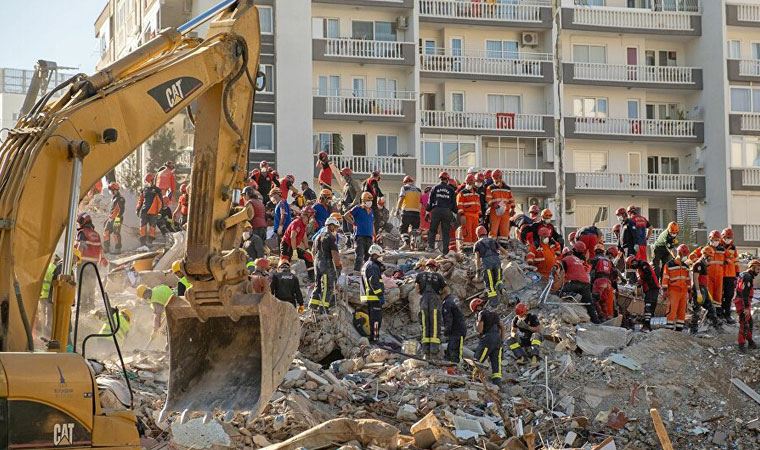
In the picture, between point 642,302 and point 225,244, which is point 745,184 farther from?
point 225,244

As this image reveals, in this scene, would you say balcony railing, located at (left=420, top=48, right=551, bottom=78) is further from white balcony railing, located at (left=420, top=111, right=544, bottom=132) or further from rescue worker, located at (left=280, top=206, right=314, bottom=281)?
rescue worker, located at (left=280, top=206, right=314, bottom=281)

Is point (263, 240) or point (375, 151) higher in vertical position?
point (375, 151)

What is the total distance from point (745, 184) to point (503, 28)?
37.7ft

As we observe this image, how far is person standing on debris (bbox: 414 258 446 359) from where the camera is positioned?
23047 millimetres

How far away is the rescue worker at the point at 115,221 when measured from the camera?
30.3 meters

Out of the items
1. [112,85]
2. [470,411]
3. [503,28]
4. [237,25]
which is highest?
[503,28]

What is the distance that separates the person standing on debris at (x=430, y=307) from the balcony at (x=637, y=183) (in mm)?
28139

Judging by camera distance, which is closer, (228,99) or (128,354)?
(228,99)

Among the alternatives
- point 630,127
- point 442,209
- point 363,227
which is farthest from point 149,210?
point 630,127

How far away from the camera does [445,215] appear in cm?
2770

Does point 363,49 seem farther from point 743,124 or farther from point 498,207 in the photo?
point 498,207

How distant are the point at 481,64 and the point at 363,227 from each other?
2503cm

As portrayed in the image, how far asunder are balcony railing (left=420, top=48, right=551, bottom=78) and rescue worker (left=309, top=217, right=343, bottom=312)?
26.2m

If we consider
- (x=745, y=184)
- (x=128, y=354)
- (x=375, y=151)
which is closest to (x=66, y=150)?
(x=128, y=354)
